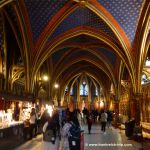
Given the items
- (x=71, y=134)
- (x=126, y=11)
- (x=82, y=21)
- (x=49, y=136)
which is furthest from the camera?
(x=82, y=21)

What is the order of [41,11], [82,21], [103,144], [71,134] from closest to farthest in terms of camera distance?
[71,134], [103,144], [41,11], [82,21]

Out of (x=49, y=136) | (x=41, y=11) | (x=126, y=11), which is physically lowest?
(x=49, y=136)

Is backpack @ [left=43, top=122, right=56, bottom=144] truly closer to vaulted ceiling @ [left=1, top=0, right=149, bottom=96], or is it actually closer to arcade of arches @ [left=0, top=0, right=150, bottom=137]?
arcade of arches @ [left=0, top=0, right=150, bottom=137]

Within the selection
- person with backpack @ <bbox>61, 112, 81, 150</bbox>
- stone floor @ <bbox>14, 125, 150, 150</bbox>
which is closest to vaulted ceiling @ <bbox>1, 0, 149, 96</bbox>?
stone floor @ <bbox>14, 125, 150, 150</bbox>

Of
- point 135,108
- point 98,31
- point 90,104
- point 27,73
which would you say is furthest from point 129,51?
point 90,104

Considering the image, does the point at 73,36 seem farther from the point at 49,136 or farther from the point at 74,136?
the point at 74,136

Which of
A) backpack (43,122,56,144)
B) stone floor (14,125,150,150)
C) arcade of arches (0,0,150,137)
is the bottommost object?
stone floor (14,125,150,150)

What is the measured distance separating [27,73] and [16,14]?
4110 millimetres

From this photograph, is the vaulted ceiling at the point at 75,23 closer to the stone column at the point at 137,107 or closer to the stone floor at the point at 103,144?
the stone column at the point at 137,107

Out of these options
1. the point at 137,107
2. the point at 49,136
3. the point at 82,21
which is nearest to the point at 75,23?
the point at 82,21

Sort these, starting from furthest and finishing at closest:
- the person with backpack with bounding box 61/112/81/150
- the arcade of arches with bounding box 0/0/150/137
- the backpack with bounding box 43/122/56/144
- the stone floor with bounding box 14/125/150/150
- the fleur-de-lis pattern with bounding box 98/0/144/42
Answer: the arcade of arches with bounding box 0/0/150/137 → the fleur-de-lis pattern with bounding box 98/0/144/42 → the stone floor with bounding box 14/125/150/150 → the backpack with bounding box 43/122/56/144 → the person with backpack with bounding box 61/112/81/150

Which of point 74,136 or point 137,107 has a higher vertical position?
point 137,107

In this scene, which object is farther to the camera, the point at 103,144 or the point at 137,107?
the point at 137,107

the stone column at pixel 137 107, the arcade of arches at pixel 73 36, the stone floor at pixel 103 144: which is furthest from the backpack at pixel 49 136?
the stone column at pixel 137 107
